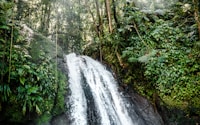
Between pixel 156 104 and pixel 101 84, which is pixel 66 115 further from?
pixel 156 104

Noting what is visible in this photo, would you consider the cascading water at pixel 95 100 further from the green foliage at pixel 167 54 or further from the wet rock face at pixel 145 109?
the green foliage at pixel 167 54

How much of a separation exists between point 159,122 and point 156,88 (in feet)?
4.55

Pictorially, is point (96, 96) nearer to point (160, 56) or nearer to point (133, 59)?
point (133, 59)

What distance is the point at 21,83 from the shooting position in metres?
6.43

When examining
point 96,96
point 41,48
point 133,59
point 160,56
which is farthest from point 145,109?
point 41,48

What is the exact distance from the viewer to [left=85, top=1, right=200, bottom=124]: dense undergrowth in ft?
27.6

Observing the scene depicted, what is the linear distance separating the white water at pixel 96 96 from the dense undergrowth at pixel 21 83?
0.66 meters

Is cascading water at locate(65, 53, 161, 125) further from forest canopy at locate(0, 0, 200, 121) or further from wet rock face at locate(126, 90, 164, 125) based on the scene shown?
forest canopy at locate(0, 0, 200, 121)

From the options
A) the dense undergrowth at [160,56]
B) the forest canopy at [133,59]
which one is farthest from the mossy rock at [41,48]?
the dense undergrowth at [160,56]

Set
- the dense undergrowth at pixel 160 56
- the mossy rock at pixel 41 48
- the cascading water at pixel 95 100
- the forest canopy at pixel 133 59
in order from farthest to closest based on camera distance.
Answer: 1. the dense undergrowth at pixel 160 56
2. the mossy rock at pixel 41 48
3. the cascading water at pixel 95 100
4. the forest canopy at pixel 133 59

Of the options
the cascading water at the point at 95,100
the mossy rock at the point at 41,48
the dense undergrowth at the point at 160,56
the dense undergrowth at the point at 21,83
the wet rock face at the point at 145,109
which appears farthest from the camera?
the dense undergrowth at the point at 160,56

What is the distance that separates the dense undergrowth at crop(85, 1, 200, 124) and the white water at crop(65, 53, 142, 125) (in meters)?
1.00

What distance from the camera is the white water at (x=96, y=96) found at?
24.8 feet

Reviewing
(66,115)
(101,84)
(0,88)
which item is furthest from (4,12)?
(101,84)
